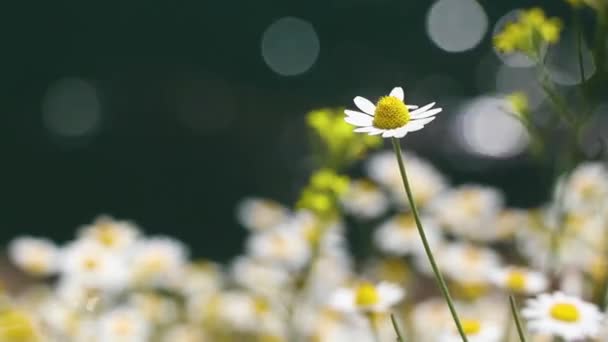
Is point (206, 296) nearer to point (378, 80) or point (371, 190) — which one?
point (371, 190)

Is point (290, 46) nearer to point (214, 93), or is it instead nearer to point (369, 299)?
point (214, 93)

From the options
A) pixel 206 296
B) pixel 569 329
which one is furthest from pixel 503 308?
pixel 569 329

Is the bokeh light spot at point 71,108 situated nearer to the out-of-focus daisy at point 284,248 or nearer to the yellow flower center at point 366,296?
the out-of-focus daisy at point 284,248

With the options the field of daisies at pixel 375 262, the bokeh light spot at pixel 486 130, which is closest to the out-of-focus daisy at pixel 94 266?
the field of daisies at pixel 375 262

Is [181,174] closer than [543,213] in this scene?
No

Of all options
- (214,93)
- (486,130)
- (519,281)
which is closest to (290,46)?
(214,93)
